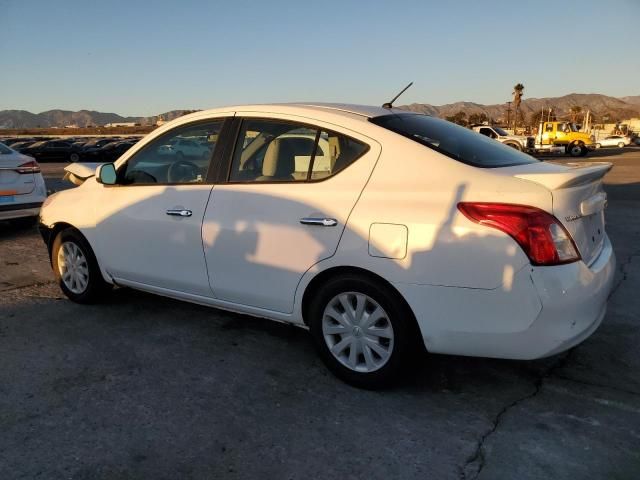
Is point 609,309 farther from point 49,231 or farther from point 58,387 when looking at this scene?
point 49,231

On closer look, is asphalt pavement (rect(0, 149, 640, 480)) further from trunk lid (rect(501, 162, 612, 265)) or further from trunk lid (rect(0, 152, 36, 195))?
trunk lid (rect(0, 152, 36, 195))

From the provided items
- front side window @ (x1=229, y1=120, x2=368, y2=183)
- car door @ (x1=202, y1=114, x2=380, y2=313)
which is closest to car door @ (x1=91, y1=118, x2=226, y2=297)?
car door @ (x1=202, y1=114, x2=380, y2=313)

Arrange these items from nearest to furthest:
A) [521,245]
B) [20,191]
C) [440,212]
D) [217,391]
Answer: [521,245]
[440,212]
[217,391]
[20,191]

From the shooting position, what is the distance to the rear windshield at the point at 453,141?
3.22 meters

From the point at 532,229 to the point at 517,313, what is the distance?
42 centimetres

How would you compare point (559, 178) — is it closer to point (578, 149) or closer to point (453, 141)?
point (453, 141)

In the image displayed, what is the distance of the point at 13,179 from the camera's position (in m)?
7.73

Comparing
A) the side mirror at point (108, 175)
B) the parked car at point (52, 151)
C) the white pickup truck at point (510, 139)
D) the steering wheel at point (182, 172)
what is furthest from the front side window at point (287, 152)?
the parked car at point (52, 151)

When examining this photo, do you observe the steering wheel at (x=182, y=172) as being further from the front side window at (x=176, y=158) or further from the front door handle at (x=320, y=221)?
the front door handle at (x=320, y=221)

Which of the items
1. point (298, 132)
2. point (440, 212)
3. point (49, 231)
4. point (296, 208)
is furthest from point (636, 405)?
point (49, 231)

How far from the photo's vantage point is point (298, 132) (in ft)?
11.6

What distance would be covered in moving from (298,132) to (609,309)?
9.95 ft

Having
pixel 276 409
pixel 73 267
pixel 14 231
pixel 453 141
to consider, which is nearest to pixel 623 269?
pixel 453 141

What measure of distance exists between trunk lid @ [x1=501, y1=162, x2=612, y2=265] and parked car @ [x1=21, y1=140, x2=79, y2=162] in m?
36.0
